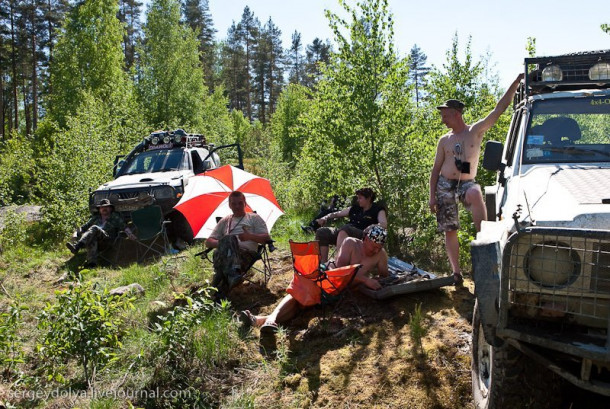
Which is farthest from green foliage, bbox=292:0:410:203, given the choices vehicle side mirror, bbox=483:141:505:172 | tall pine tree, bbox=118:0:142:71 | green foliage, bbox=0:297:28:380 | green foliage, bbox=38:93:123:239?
tall pine tree, bbox=118:0:142:71

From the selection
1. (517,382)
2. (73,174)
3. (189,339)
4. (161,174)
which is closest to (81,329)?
(189,339)

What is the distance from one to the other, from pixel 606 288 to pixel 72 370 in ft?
15.0

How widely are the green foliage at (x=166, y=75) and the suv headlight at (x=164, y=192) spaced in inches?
558

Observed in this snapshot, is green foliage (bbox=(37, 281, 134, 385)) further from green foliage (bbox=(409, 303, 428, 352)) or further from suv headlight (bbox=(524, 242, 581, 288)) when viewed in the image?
suv headlight (bbox=(524, 242, 581, 288))

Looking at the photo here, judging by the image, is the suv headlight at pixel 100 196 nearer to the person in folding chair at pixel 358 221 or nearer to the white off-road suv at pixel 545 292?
the person in folding chair at pixel 358 221

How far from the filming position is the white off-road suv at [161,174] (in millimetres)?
9227

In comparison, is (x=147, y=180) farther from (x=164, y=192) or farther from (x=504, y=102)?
(x=504, y=102)

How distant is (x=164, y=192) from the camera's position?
30.2ft

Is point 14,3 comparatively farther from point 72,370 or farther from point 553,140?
point 553,140

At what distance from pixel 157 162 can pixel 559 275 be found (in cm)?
908

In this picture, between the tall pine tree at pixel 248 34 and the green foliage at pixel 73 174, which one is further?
the tall pine tree at pixel 248 34

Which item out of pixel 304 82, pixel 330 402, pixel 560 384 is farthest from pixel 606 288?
pixel 304 82

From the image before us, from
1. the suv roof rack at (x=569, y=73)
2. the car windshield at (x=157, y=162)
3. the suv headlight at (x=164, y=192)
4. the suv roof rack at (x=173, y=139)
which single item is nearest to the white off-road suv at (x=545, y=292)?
the suv roof rack at (x=569, y=73)

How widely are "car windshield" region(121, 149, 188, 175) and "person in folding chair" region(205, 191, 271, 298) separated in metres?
4.18
